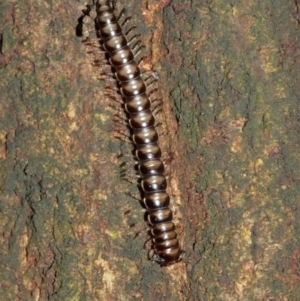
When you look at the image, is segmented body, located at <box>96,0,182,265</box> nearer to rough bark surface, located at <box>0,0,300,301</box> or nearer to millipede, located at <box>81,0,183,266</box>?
millipede, located at <box>81,0,183,266</box>

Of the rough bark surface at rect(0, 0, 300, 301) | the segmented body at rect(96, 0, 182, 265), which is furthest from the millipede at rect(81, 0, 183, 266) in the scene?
the rough bark surface at rect(0, 0, 300, 301)

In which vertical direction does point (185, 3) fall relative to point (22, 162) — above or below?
above

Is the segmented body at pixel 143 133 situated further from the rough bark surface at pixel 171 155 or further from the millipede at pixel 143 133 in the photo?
the rough bark surface at pixel 171 155

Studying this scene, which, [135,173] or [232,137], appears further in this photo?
[135,173]

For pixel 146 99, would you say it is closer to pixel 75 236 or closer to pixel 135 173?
pixel 135 173

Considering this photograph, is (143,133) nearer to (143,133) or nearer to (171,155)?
(143,133)

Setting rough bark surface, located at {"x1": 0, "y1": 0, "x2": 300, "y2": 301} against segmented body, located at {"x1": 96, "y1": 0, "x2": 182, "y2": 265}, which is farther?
segmented body, located at {"x1": 96, "y1": 0, "x2": 182, "y2": 265}

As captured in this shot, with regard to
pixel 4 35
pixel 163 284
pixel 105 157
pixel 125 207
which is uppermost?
pixel 4 35

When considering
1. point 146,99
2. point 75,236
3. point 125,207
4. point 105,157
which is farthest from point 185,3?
point 75,236
